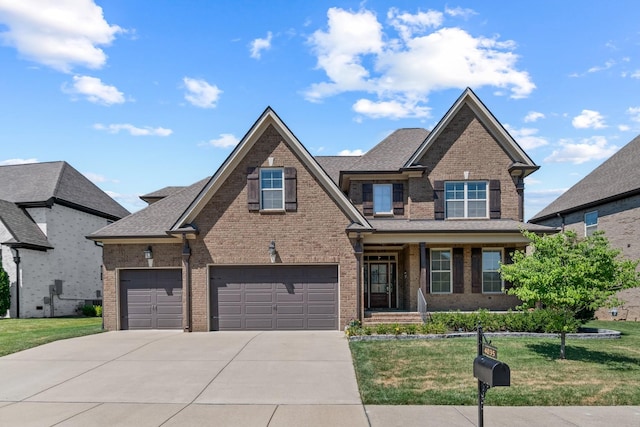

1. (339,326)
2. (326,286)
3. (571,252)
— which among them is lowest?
(339,326)

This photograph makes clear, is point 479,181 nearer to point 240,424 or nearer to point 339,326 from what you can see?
point 339,326

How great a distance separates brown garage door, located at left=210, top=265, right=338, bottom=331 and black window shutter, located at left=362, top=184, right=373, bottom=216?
3.99m

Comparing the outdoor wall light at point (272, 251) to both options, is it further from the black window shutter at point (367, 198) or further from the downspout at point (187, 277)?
the black window shutter at point (367, 198)

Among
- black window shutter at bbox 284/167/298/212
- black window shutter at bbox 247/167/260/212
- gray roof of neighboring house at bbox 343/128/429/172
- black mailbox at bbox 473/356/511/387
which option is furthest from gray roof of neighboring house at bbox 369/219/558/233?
black mailbox at bbox 473/356/511/387

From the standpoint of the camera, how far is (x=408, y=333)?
13492mm

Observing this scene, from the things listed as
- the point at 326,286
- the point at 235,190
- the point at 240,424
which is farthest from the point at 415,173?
the point at 240,424

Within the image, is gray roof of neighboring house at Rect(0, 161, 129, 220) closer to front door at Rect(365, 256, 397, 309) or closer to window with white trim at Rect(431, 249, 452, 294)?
front door at Rect(365, 256, 397, 309)

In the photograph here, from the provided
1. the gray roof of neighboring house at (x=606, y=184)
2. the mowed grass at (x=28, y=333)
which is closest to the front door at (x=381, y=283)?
the mowed grass at (x=28, y=333)

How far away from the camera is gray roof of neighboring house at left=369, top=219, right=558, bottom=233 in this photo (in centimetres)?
1623

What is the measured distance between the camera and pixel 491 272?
58.3 ft

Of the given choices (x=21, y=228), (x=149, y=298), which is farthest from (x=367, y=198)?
(x=21, y=228)

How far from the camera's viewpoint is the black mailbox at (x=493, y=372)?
4816 millimetres

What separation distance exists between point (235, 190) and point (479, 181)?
1041 centimetres

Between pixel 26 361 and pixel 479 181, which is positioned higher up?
pixel 479 181
